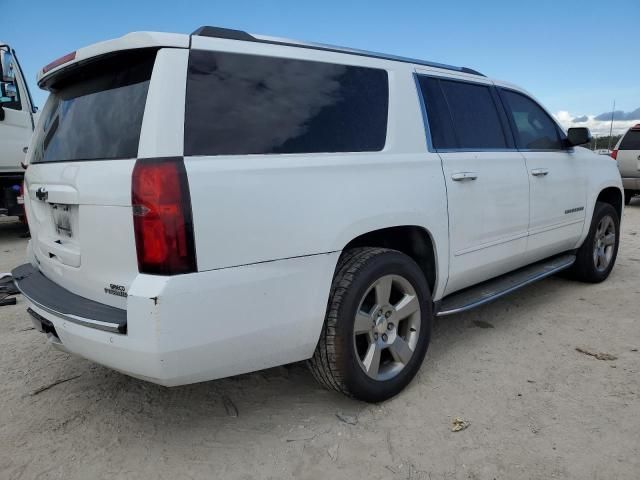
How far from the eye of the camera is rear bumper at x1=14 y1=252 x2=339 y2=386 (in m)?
1.88

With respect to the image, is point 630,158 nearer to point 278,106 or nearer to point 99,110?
point 278,106

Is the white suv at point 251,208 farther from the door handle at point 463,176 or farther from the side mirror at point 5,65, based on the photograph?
the side mirror at point 5,65

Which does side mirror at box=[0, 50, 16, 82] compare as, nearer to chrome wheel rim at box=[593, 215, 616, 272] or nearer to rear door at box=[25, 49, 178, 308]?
rear door at box=[25, 49, 178, 308]

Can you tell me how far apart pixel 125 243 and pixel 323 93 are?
1.17 meters

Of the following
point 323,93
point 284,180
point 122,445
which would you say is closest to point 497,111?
point 323,93

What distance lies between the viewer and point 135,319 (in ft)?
6.20

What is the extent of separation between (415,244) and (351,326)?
773 millimetres

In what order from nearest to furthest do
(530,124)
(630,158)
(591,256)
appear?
(530,124)
(591,256)
(630,158)

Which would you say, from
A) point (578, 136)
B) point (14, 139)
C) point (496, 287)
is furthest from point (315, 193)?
point (14, 139)

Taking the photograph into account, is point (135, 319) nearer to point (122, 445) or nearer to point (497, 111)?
point (122, 445)

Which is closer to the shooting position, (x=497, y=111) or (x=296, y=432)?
(x=296, y=432)

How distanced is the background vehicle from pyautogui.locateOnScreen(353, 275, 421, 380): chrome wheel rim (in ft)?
33.0

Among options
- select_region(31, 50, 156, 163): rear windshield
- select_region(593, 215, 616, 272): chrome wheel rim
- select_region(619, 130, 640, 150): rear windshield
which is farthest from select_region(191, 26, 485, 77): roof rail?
select_region(619, 130, 640, 150): rear windshield

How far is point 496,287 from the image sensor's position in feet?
11.3
